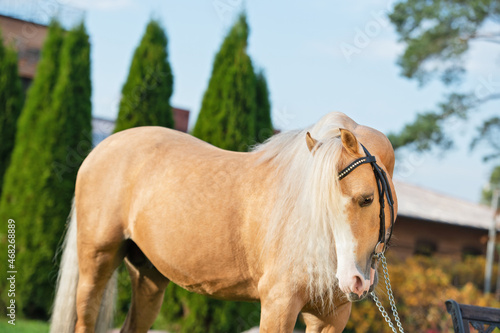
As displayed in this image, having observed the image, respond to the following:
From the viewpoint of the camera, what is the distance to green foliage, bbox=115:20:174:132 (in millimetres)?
6727

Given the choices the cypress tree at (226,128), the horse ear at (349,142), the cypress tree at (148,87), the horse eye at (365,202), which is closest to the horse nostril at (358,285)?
the horse eye at (365,202)

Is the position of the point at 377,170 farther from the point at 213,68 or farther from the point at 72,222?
the point at 213,68

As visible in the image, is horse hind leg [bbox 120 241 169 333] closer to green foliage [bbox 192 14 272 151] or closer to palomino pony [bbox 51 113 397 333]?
palomino pony [bbox 51 113 397 333]

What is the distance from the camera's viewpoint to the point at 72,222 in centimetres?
330

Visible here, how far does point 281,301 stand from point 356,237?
0.46m

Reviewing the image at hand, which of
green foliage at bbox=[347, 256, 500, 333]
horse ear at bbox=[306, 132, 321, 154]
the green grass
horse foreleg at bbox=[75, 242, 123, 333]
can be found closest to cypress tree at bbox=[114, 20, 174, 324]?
the green grass

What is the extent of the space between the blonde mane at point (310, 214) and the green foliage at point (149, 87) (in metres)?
4.61

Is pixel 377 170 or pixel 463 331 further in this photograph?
pixel 463 331

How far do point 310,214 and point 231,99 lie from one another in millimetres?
4528

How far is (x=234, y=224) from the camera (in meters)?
2.48

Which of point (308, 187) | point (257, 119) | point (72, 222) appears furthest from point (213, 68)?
point (308, 187)

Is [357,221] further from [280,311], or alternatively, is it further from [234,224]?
[234,224]

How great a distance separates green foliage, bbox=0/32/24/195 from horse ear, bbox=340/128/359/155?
692 centimetres

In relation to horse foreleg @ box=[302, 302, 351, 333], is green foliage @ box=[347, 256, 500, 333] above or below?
below
